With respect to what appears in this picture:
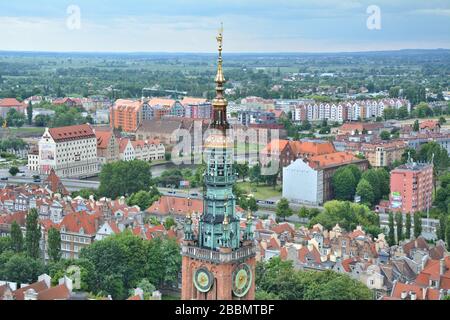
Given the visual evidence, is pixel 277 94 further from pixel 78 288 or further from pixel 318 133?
pixel 78 288

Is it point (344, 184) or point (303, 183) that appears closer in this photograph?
point (303, 183)

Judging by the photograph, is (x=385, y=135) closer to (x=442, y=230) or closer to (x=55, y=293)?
(x=442, y=230)

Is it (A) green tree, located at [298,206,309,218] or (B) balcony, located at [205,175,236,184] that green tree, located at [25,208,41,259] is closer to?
(A) green tree, located at [298,206,309,218]

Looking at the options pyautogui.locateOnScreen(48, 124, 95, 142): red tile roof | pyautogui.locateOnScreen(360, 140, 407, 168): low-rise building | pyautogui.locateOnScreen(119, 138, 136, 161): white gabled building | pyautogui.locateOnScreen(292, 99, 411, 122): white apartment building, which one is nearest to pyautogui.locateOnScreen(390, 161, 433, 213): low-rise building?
pyautogui.locateOnScreen(360, 140, 407, 168): low-rise building

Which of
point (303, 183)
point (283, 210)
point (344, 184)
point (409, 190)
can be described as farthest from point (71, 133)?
point (409, 190)
